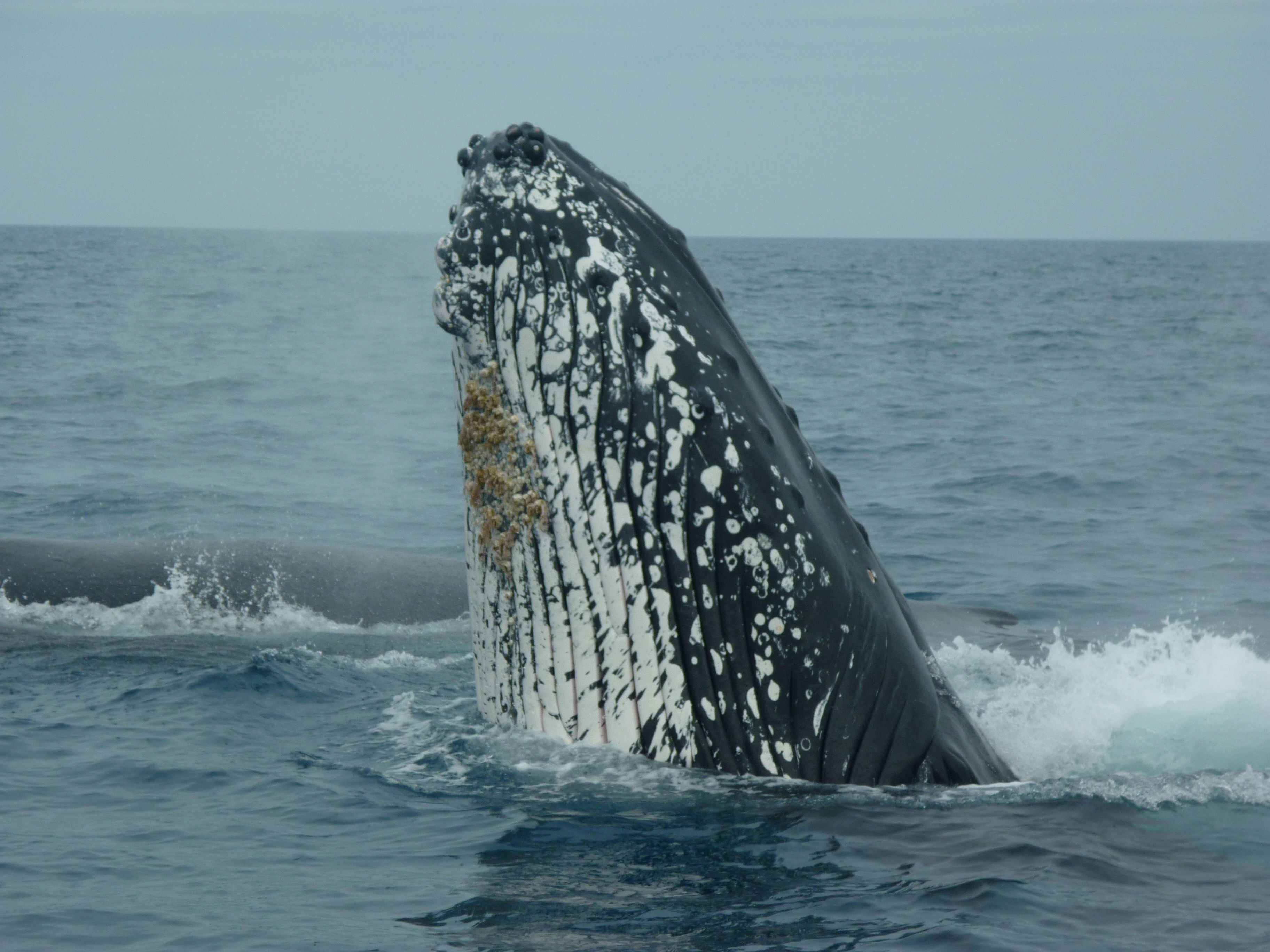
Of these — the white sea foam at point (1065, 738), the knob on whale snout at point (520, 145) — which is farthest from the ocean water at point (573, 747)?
the knob on whale snout at point (520, 145)

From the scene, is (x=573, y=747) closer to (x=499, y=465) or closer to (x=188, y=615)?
(x=499, y=465)

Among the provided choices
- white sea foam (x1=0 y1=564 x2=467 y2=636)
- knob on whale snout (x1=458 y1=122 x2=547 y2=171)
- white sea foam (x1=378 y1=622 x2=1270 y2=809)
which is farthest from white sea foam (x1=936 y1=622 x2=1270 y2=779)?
white sea foam (x1=0 y1=564 x2=467 y2=636)

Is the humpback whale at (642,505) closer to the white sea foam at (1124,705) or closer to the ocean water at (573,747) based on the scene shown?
the ocean water at (573,747)

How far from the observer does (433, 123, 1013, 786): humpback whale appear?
505 centimetres

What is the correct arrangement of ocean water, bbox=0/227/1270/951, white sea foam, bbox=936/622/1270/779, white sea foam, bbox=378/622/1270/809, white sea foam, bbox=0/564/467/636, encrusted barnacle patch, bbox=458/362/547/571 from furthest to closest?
white sea foam, bbox=0/564/467/636, white sea foam, bbox=936/622/1270/779, white sea foam, bbox=378/622/1270/809, encrusted barnacle patch, bbox=458/362/547/571, ocean water, bbox=0/227/1270/951

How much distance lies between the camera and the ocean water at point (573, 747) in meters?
5.02

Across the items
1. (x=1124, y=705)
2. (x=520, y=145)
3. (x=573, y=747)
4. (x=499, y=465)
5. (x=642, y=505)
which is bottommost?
(x=1124, y=705)

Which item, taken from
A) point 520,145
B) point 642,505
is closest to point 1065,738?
point 642,505

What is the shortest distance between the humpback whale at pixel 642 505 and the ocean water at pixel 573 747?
1.16 feet

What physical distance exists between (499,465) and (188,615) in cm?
620

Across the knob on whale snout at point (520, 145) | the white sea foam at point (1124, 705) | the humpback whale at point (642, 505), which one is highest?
the knob on whale snout at point (520, 145)

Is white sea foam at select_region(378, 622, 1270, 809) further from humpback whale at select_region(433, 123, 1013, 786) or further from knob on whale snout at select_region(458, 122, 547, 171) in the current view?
knob on whale snout at select_region(458, 122, 547, 171)

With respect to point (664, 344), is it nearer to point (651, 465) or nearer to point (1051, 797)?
point (651, 465)

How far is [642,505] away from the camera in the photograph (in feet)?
16.7
